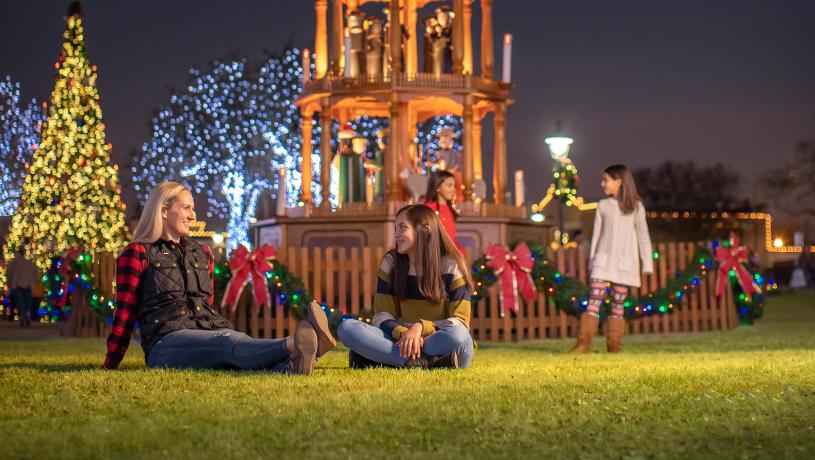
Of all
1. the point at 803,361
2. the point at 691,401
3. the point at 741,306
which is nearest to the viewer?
the point at 691,401

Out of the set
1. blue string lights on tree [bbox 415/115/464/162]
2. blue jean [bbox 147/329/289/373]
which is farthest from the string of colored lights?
blue string lights on tree [bbox 415/115/464/162]

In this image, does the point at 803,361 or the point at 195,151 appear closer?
the point at 803,361

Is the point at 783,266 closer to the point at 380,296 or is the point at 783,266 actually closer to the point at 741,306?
the point at 741,306

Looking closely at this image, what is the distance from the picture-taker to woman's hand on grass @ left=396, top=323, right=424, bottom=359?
8.56 meters

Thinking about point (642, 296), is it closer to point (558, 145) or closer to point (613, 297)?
point (613, 297)

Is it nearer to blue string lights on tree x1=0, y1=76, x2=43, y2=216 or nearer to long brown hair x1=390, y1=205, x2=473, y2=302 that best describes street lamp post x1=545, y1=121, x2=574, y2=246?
long brown hair x1=390, y1=205, x2=473, y2=302

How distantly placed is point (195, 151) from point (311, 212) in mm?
41224

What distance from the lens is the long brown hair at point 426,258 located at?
900cm

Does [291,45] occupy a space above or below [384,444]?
above

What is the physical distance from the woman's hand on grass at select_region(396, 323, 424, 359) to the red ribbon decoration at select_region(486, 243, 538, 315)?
6.65m

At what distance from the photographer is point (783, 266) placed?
198ft

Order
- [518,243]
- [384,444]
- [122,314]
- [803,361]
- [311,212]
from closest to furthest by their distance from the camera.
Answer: [384,444], [122,314], [803,361], [518,243], [311,212]

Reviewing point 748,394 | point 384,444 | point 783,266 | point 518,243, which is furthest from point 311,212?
point 783,266

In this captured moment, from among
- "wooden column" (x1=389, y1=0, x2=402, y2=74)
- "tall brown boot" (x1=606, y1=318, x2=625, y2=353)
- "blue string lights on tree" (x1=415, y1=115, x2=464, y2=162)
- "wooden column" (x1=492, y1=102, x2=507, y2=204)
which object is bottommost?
"tall brown boot" (x1=606, y1=318, x2=625, y2=353)
